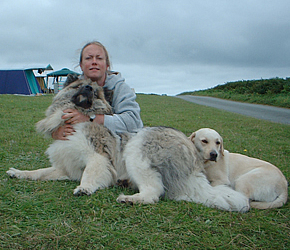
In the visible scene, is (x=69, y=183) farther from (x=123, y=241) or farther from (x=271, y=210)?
(x=271, y=210)

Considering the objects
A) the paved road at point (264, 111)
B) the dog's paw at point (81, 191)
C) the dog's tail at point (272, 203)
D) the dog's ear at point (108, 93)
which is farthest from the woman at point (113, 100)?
the paved road at point (264, 111)

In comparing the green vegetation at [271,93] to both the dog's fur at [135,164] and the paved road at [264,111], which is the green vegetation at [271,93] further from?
the dog's fur at [135,164]

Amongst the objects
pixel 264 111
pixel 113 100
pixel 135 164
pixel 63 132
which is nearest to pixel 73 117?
pixel 63 132

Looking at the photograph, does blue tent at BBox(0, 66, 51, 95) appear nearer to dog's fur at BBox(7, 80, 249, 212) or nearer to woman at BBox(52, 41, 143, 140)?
woman at BBox(52, 41, 143, 140)

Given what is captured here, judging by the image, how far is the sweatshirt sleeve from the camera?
12.2 ft

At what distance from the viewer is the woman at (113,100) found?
144 inches

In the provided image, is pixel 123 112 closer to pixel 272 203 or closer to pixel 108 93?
pixel 108 93

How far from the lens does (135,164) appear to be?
3266 millimetres

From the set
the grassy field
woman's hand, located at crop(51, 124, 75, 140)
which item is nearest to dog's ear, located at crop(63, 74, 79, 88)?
woman's hand, located at crop(51, 124, 75, 140)

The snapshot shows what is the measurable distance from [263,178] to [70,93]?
8.98ft

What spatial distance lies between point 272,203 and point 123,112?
2.22 meters

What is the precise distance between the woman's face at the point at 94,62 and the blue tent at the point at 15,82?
1996 centimetres

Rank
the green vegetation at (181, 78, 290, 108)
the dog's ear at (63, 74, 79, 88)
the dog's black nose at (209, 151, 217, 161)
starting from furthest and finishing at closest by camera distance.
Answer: the green vegetation at (181, 78, 290, 108) < the dog's ear at (63, 74, 79, 88) < the dog's black nose at (209, 151, 217, 161)

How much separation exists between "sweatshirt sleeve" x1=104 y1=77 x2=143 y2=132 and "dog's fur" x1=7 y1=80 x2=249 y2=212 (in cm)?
13
